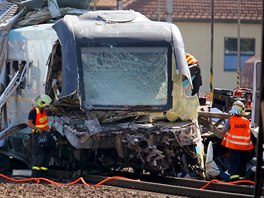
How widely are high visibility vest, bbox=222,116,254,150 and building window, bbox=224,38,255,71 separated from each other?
104 ft

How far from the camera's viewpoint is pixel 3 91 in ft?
58.9

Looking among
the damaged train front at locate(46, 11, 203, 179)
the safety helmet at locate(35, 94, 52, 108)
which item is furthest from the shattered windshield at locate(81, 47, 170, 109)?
the safety helmet at locate(35, 94, 52, 108)

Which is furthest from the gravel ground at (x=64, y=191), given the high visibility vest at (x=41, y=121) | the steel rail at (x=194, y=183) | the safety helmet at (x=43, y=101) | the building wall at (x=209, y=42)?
the building wall at (x=209, y=42)

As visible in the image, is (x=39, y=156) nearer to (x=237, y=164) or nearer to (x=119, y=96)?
(x=119, y=96)

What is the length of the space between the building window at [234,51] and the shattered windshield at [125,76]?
31.4 meters

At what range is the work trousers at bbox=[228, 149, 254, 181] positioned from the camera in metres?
15.3

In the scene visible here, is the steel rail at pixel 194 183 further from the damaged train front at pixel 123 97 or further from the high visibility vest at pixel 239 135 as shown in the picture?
the high visibility vest at pixel 239 135

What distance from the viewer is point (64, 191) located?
1404 cm

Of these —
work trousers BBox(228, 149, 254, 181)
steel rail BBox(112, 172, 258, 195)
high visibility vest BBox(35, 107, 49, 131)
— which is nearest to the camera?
steel rail BBox(112, 172, 258, 195)

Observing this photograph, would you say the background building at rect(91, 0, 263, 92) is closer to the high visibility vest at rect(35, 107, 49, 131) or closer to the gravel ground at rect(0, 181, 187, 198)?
the high visibility vest at rect(35, 107, 49, 131)

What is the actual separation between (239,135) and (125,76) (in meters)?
2.26

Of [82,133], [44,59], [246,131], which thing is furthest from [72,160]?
[246,131]

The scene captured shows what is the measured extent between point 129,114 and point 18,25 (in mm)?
3843

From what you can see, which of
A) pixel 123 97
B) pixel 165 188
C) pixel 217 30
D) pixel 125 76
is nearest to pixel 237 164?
pixel 165 188
